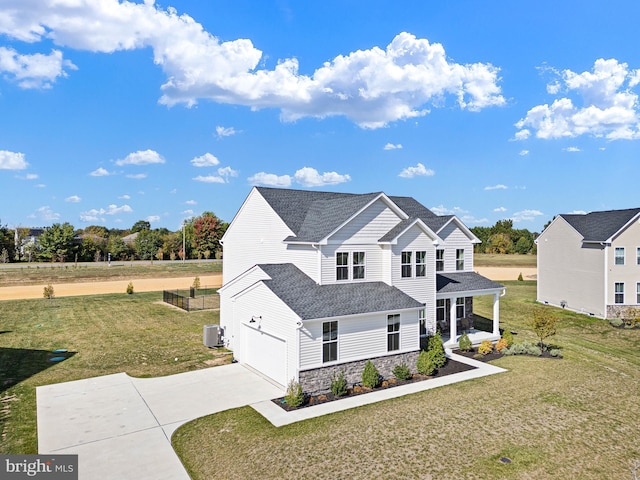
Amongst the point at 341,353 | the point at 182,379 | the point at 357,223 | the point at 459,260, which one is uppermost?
the point at 357,223

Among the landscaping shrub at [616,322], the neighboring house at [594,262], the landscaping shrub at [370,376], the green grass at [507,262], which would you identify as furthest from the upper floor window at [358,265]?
the green grass at [507,262]

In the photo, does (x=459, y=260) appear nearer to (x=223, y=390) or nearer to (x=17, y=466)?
(x=223, y=390)

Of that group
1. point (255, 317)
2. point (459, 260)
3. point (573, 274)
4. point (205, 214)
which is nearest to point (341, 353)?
point (255, 317)

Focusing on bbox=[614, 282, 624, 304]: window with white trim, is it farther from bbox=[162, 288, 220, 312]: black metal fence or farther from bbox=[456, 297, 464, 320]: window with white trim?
bbox=[162, 288, 220, 312]: black metal fence

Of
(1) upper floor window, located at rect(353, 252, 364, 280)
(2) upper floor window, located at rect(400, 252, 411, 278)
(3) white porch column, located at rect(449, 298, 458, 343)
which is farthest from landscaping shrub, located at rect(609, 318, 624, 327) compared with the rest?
(1) upper floor window, located at rect(353, 252, 364, 280)

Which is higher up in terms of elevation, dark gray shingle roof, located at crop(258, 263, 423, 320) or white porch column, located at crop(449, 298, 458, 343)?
dark gray shingle roof, located at crop(258, 263, 423, 320)
